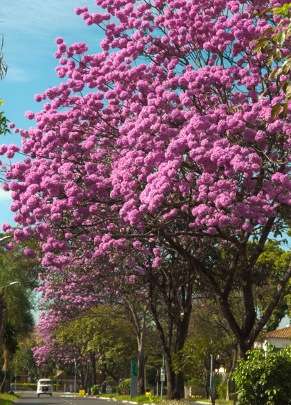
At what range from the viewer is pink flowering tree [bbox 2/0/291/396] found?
17188 millimetres

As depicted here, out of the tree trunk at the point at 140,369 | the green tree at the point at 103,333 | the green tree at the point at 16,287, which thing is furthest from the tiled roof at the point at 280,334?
the green tree at the point at 16,287

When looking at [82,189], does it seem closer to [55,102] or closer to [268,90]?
[55,102]

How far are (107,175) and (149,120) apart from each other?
2.89 m

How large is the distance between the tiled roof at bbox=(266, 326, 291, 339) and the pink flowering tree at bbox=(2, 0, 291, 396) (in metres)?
47.7

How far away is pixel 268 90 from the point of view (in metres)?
18.6

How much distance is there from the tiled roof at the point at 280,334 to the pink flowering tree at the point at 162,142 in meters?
47.7

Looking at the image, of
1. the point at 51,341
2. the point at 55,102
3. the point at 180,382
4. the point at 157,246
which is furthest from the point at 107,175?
the point at 51,341

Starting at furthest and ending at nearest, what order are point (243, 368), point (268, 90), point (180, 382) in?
point (180, 382)
point (268, 90)
point (243, 368)

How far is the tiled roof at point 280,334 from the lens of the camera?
68.4 meters

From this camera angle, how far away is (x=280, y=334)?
7094 centimetres

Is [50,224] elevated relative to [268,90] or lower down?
lower down

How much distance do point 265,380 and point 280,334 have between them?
182 feet

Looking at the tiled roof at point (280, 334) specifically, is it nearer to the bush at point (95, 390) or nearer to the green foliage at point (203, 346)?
the green foliage at point (203, 346)

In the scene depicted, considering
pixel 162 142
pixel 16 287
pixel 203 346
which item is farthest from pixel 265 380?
pixel 16 287
